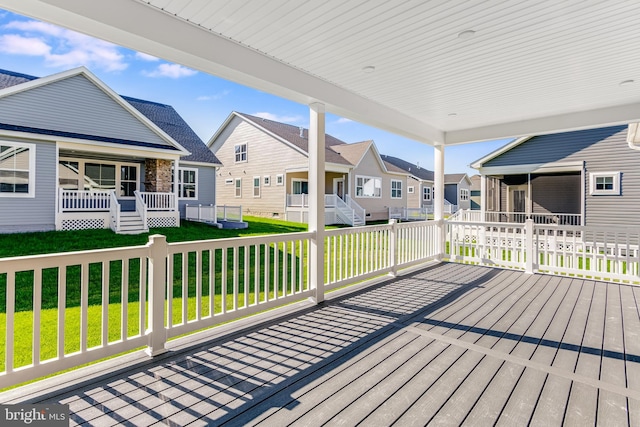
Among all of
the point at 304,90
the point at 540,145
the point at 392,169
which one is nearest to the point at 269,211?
the point at 392,169

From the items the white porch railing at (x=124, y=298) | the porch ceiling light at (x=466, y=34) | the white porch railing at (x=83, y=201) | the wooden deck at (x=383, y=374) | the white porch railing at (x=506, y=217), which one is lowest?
the wooden deck at (x=383, y=374)

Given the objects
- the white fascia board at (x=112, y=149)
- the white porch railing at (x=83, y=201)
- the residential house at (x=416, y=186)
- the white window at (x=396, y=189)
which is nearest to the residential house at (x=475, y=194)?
the residential house at (x=416, y=186)

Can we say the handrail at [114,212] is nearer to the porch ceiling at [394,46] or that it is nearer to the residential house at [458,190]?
the porch ceiling at [394,46]

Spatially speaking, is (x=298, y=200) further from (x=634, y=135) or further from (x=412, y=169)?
(x=412, y=169)

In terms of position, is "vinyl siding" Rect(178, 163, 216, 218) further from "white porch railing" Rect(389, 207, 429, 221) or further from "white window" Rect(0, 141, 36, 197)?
"white porch railing" Rect(389, 207, 429, 221)

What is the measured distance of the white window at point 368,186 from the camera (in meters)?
17.0

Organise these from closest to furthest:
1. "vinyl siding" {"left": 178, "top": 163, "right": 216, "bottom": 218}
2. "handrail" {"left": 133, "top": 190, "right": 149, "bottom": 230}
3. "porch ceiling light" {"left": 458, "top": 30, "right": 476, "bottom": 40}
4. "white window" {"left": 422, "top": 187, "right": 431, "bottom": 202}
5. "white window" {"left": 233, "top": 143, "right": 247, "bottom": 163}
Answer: "porch ceiling light" {"left": 458, "top": 30, "right": 476, "bottom": 40}
"handrail" {"left": 133, "top": 190, "right": 149, "bottom": 230}
"vinyl siding" {"left": 178, "top": 163, "right": 216, "bottom": 218}
"white window" {"left": 233, "top": 143, "right": 247, "bottom": 163}
"white window" {"left": 422, "top": 187, "right": 431, "bottom": 202}

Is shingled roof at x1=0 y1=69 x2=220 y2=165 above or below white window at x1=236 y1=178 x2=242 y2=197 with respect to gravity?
above

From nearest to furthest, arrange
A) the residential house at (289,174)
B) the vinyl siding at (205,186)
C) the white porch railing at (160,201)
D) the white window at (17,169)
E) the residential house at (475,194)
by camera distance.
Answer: the white window at (17,169) → the white porch railing at (160,201) → the vinyl siding at (205,186) → the residential house at (289,174) → the residential house at (475,194)

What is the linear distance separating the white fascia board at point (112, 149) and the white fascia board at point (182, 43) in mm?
8672

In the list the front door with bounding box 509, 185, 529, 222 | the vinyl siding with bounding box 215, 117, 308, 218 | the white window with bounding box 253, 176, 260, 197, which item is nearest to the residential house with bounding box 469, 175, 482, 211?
the front door with bounding box 509, 185, 529, 222

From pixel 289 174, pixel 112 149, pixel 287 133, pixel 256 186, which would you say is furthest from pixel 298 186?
pixel 112 149

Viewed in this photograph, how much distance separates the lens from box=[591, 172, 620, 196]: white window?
9.56 meters

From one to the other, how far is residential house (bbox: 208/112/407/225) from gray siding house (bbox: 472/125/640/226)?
5813mm
